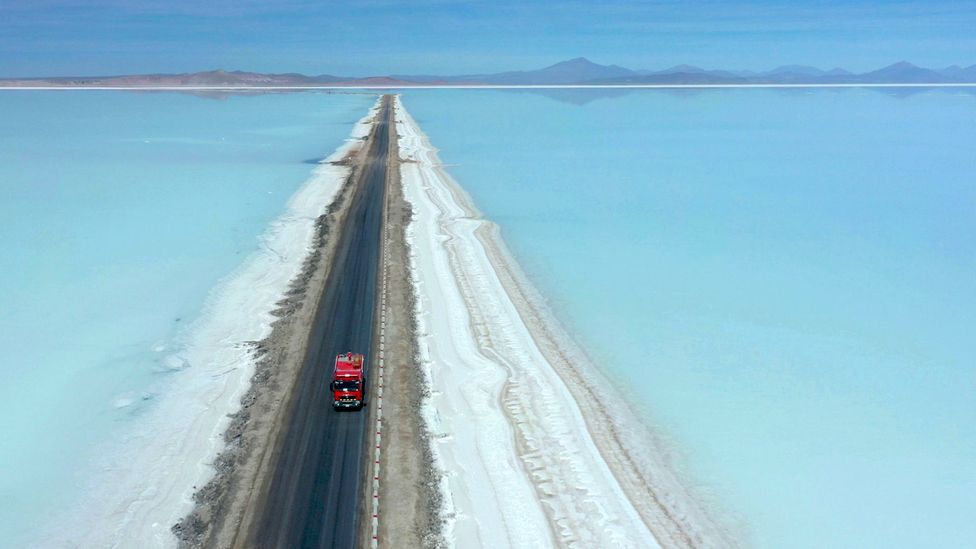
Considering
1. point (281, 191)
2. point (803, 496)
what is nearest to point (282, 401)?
point (803, 496)

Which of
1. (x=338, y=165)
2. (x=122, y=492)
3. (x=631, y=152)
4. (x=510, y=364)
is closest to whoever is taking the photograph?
(x=122, y=492)

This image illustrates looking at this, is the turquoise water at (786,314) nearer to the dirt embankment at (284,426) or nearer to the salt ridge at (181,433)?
the dirt embankment at (284,426)

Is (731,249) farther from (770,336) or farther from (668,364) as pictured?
(668,364)

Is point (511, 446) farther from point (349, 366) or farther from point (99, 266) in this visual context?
point (99, 266)

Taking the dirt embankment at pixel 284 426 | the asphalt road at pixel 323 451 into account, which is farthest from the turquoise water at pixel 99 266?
the asphalt road at pixel 323 451

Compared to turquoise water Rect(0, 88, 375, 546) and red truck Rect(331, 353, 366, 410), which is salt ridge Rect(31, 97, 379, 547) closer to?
turquoise water Rect(0, 88, 375, 546)

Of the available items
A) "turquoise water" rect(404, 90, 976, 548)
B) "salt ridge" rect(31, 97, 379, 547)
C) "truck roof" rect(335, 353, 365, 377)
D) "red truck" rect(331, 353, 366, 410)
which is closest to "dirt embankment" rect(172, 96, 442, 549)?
"salt ridge" rect(31, 97, 379, 547)
